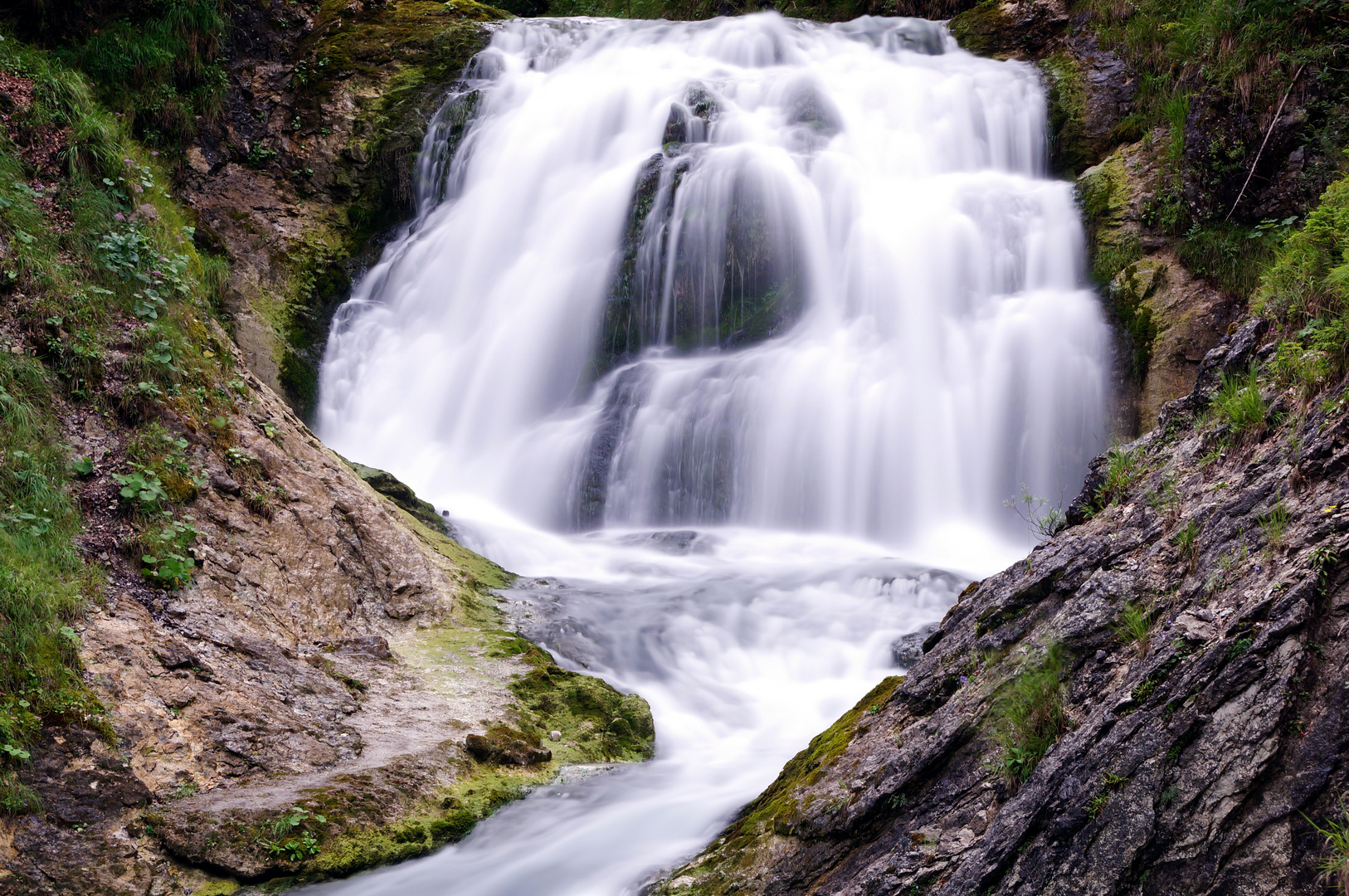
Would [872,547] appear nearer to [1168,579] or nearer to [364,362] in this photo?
[1168,579]

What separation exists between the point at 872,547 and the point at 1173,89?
671 cm

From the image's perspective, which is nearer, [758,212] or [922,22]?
[758,212]

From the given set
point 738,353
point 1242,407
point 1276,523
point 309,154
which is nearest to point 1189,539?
point 1276,523

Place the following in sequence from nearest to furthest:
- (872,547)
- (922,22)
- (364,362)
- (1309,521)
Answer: (1309,521) → (872,547) → (364,362) → (922,22)

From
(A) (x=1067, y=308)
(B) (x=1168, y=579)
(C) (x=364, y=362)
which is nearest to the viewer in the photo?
(B) (x=1168, y=579)

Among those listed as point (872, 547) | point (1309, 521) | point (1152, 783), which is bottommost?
point (1152, 783)

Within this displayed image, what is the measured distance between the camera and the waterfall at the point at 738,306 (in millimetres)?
9836

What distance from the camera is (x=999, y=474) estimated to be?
9.60 meters

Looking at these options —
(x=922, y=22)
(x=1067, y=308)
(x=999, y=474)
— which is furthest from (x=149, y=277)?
(x=922, y=22)

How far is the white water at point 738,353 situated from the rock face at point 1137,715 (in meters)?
2.87

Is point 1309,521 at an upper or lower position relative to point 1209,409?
lower

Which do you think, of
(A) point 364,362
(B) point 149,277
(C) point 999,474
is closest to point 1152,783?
Answer: (B) point 149,277

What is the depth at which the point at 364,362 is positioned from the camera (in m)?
12.1

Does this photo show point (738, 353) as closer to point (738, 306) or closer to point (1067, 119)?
point (738, 306)
